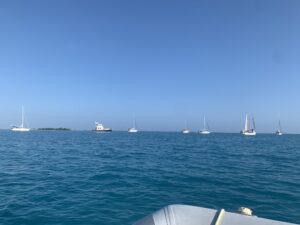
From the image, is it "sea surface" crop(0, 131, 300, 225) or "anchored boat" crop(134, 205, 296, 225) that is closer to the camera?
"anchored boat" crop(134, 205, 296, 225)

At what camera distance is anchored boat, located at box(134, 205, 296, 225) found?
313 centimetres

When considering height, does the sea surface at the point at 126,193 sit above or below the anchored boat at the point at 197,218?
below

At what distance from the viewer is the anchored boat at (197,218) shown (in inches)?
123

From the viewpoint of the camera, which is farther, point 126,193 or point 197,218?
point 126,193

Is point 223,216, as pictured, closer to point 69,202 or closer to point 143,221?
point 143,221

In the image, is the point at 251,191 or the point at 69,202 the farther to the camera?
the point at 251,191

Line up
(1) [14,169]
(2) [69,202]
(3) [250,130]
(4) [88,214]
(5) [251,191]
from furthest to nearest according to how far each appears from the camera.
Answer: (3) [250,130], (1) [14,169], (5) [251,191], (2) [69,202], (4) [88,214]

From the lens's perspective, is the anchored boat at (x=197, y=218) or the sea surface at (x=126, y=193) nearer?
the anchored boat at (x=197, y=218)

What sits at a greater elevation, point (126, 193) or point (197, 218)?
point (197, 218)

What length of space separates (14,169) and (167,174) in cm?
1081

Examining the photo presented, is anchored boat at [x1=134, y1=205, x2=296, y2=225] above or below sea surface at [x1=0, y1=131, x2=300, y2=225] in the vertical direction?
above

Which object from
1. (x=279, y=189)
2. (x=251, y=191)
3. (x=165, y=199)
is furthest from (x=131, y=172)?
(x=279, y=189)

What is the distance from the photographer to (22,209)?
8.08m

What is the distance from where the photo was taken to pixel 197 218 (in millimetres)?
3219
